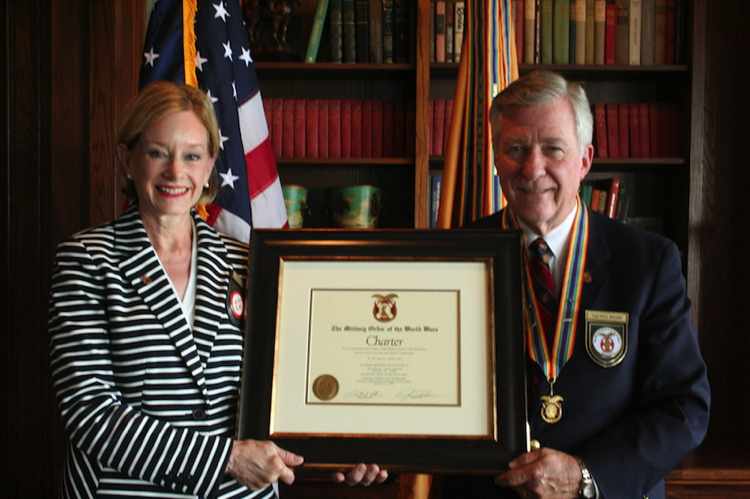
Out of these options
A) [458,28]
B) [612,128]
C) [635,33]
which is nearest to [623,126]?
[612,128]

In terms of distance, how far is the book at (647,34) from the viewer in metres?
3.05

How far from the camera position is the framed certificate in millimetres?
1197

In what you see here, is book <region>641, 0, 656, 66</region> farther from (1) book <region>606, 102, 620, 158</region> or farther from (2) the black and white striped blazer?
(2) the black and white striped blazer

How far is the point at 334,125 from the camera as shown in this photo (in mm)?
3148

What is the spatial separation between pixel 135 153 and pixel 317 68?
1787 millimetres

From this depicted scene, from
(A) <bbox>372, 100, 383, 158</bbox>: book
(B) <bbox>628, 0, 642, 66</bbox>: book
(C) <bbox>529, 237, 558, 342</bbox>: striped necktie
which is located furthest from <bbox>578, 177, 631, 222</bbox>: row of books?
(C) <bbox>529, 237, 558, 342</bbox>: striped necktie

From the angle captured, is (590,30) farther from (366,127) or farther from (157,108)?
(157,108)

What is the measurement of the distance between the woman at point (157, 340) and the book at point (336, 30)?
1.71m

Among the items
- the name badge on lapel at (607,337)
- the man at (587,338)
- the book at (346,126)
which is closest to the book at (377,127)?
the book at (346,126)

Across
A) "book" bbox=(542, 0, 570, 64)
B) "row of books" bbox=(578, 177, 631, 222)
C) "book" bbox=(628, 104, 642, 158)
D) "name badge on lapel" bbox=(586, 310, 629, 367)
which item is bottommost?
"name badge on lapel" bbox=(586, 310, 629, 367)

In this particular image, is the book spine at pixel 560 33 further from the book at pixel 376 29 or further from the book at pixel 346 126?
the book at pixel 346 126

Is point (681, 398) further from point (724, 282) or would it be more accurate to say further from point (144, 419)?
point (724, 282)

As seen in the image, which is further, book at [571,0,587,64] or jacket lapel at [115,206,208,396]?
book at [571,0,587,64]

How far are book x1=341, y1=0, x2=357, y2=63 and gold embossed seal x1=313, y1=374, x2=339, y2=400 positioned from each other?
7.13 ft
